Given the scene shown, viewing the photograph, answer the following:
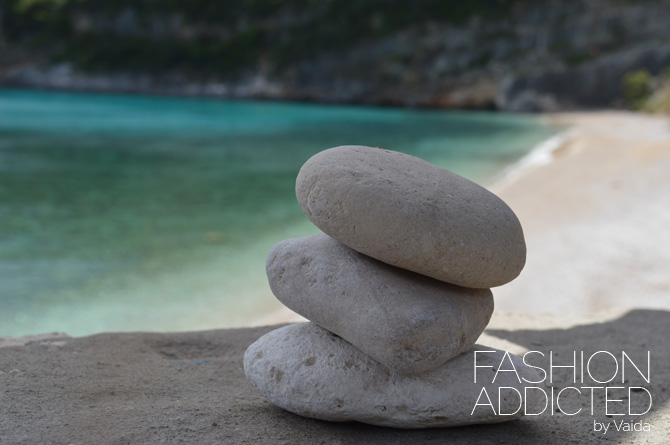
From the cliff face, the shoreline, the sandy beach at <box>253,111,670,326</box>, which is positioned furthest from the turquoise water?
the cliff face

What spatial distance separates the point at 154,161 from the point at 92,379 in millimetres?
15492

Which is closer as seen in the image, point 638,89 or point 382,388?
point 382,388

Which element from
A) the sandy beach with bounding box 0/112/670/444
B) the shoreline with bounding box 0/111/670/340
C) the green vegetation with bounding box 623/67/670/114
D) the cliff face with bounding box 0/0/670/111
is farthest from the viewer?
the cliff face with bounding box 0/0/670/111

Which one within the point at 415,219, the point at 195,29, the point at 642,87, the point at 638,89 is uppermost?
the point at 195,29

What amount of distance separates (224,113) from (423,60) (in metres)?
21.0

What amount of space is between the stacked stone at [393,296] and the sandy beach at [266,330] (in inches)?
7.3

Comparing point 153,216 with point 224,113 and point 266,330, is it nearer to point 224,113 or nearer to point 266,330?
point 266,330

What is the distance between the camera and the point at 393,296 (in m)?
2.76

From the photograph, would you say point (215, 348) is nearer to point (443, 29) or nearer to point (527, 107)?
point (527, 107)

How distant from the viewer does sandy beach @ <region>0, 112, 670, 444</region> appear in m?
2.78

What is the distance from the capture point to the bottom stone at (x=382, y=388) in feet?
9.05

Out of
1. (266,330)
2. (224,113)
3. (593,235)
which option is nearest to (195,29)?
(224,113)

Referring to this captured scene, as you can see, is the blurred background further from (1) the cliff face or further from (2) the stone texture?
(2) the stone texture

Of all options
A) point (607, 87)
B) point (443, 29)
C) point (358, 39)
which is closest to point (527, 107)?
point (607, 87)
